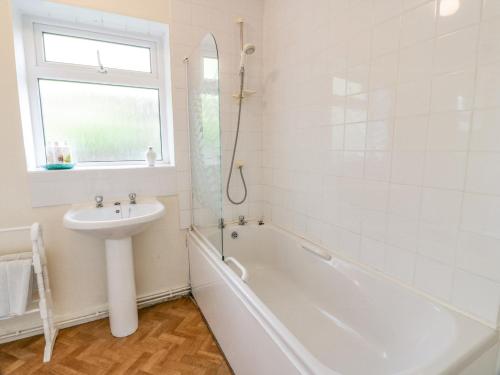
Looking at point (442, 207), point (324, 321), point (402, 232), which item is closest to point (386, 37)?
point (442, 207)

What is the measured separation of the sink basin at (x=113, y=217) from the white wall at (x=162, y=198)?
0.17 meters

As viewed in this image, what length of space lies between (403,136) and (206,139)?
1042mm

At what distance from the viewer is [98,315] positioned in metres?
1.91

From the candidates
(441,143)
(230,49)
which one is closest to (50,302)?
(230,49)

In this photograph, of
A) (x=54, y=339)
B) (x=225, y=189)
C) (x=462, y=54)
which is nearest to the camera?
(x=462, y=54)

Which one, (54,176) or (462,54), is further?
(54,176)

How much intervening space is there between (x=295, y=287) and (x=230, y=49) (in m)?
1.89

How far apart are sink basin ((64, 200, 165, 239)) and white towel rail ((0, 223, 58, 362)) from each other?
0.70 feet

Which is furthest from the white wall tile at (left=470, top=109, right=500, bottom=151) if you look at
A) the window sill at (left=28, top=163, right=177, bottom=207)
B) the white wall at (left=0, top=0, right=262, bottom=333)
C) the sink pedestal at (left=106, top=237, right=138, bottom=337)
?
the sink pedestal at (left=106, top=237, right=138, bottom=337)

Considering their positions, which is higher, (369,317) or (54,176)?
(54,176)

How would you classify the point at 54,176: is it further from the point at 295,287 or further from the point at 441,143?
the point at 441,143

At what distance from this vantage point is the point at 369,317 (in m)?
1.39

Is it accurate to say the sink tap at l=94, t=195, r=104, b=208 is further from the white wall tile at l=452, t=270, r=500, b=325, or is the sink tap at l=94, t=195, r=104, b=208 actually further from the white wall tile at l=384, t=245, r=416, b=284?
the white wall tile at l=452, t=270, r=500, b=325

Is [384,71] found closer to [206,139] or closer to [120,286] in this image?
[206,139]
